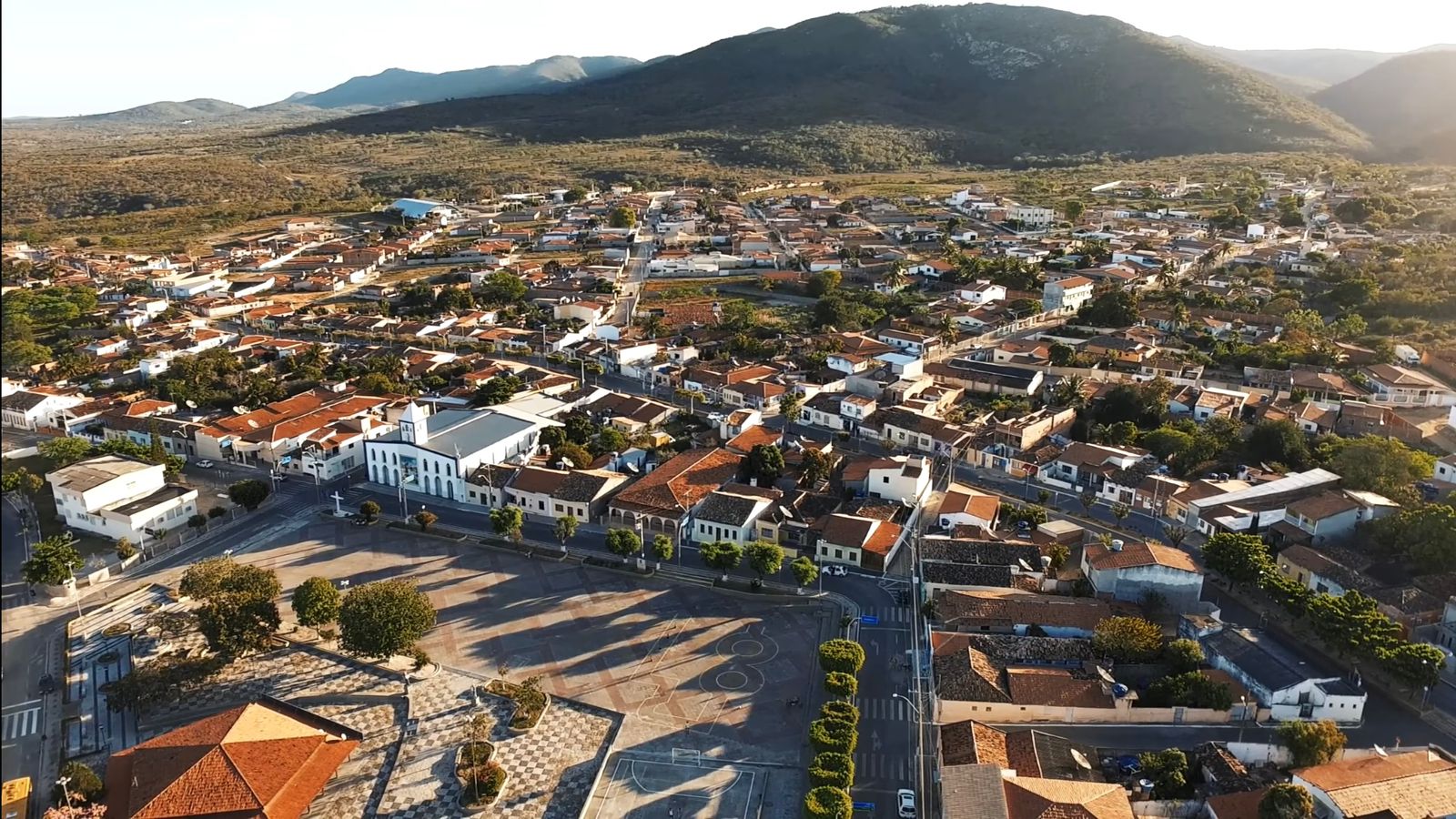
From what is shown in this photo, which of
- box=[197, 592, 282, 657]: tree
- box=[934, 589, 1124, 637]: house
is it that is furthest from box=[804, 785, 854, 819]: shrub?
box=[197, 592, 282, 657]: tree

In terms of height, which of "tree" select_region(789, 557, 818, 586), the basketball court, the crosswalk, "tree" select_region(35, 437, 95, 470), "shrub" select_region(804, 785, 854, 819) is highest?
"tree" select_region(35, 437, 95, 470)

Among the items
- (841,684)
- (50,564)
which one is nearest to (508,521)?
(841,684)

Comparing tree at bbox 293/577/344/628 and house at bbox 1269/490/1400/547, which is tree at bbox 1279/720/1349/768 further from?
tree at bbox 293/577/344/628

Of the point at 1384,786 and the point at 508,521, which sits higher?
the point at 508,521

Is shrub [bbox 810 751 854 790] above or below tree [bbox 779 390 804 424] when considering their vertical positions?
below

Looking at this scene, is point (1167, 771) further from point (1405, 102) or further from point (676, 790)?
point (1405, 102)

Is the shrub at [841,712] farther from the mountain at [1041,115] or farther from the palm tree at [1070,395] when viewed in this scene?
the mountain at [1041,115]
